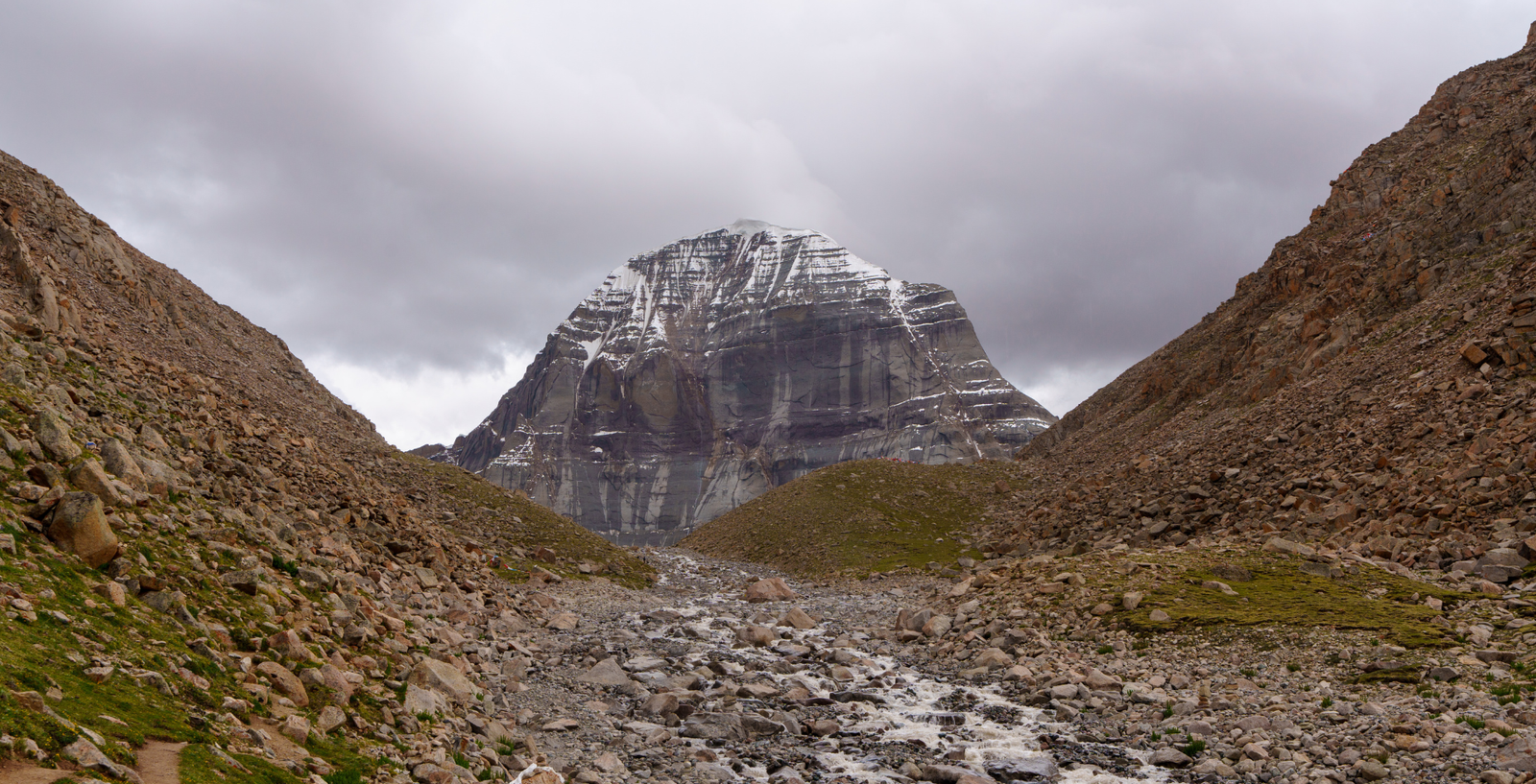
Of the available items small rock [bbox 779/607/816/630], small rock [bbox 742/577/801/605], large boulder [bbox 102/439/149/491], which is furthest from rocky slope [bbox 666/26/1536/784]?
large boulder [bbox 102/439/149/491]

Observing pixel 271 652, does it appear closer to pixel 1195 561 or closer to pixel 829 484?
pixel 1195 561

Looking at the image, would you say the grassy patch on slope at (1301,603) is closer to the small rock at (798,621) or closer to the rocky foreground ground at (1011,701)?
the rocky foreground ground at (1011,701)

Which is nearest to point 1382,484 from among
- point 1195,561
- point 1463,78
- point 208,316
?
point 1195,561

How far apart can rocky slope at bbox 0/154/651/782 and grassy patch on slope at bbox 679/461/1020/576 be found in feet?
104

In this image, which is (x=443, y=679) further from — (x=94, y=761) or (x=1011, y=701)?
(x=1011, y=701)

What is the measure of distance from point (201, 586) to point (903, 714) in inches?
746

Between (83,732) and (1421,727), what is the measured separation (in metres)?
25.0

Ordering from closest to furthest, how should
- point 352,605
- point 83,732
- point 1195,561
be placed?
1. point 83,732
2. point 352,605
3. point 1195,561

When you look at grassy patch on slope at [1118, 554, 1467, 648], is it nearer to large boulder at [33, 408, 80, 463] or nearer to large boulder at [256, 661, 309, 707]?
large boulder at [256, 661, 309, 707]

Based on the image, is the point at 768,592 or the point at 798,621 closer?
the point at 798,621

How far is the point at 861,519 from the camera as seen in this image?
251 ft

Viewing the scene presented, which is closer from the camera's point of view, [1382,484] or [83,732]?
[83,732]

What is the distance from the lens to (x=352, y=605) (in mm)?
22828

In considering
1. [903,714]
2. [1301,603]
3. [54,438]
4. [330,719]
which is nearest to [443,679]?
[330,719]
